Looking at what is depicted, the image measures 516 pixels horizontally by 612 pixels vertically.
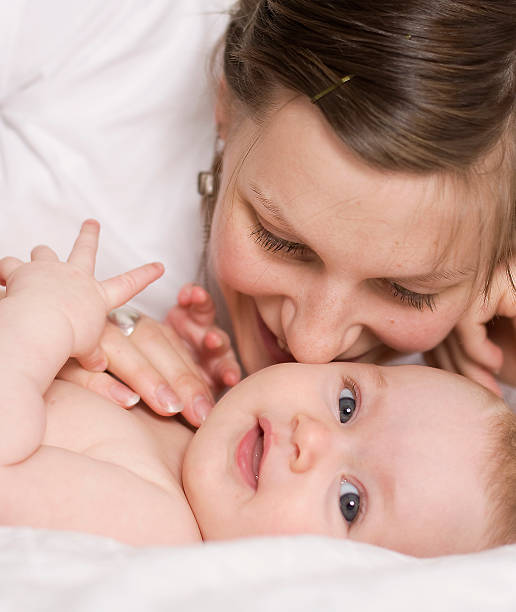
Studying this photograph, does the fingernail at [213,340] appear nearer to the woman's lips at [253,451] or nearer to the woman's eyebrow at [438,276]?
the woman's lips at [253,451]

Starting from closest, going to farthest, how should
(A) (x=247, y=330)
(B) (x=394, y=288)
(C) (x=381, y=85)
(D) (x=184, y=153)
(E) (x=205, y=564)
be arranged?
1. (E) (x=205, y=564)
2. (C) (x=381, y=85)
3. (B) (x=394, y=288)
4. (A) (x=247, y=330)
5. (D) (x=184, y=153)

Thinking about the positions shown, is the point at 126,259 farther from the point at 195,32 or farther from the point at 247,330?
the point at 195,32

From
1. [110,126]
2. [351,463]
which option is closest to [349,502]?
[351,463]

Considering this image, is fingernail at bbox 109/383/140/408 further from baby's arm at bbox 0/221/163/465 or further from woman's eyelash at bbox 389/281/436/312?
woman's eyelash at bbox 389/281/436/312

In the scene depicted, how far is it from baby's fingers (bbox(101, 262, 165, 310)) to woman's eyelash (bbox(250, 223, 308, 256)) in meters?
0.19

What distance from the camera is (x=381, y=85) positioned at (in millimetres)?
1047

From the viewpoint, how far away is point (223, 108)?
1454 mm

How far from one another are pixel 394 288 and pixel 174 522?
510 millimetres

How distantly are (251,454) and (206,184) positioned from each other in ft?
1.99

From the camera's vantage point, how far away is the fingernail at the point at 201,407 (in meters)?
1.36

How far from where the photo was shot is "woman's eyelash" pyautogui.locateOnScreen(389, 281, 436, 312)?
1258 millimetres

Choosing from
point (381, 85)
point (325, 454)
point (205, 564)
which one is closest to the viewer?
point (205, 564)

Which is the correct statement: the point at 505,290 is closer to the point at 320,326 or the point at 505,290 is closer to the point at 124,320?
the point at 320,326

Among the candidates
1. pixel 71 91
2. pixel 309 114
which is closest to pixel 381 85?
pixel 309 114
